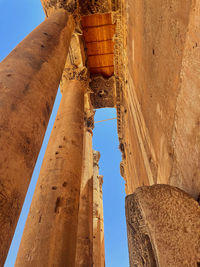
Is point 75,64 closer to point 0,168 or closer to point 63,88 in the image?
point 63,88

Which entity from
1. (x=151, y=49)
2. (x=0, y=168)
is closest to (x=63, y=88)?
(x=151, y=49)

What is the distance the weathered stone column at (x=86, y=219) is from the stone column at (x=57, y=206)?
1.69 meters

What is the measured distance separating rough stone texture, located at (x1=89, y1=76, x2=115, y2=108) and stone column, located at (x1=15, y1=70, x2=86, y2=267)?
547cm

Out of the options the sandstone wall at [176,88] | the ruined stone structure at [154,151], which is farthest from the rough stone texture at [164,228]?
the sandstone wall at [176,88]

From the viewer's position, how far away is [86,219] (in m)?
6.18

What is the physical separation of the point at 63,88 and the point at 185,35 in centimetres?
641

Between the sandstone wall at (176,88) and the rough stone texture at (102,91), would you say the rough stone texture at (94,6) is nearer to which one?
the rough stone texture at (102,91)

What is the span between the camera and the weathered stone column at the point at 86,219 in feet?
17.6

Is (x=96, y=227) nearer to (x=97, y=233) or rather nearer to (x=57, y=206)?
(x=97, y=233)

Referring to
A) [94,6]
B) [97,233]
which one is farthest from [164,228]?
[94,6]

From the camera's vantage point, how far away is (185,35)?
1954 mm

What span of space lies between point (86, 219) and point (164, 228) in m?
4.88

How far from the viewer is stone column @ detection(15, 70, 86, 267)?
353 cm

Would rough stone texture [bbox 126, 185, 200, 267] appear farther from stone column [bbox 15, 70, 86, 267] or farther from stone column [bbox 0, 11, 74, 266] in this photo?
stone column [bbox 15, 70, 86, 267]
